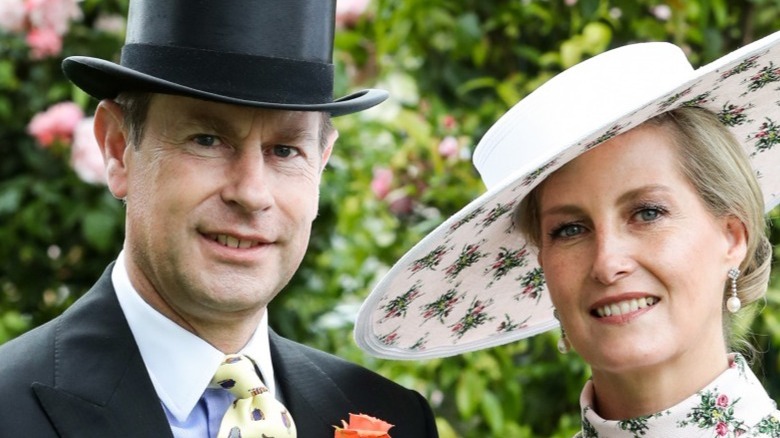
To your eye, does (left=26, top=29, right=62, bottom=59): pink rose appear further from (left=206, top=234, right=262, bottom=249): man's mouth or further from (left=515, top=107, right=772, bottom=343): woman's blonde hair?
(left=515, top=107, right=772, bottom=343): woman's blonde hair

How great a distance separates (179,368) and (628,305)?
89 cm

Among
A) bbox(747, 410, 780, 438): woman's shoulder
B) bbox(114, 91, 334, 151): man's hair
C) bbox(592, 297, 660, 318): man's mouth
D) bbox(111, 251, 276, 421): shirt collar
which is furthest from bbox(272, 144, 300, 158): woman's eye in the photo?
bbox(747, 410, 780, 438): woman's shoulder

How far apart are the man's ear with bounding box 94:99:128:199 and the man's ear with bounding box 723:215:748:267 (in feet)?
4.02

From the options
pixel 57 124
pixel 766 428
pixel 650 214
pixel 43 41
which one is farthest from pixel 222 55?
pixel 43 41

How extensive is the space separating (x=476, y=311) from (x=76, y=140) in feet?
5.34

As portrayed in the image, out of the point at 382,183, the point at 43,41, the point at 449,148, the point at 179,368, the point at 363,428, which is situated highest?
the point at 43,41

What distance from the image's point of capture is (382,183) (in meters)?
4.56

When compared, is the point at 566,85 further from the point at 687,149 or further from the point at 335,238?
the point at 335,238

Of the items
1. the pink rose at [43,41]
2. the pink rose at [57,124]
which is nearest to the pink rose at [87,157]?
the pink rose at [57,124]

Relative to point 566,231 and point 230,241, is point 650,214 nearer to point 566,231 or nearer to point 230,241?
point 566,231

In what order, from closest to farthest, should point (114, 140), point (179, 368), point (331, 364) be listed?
point (179, 368) < point (114, 140) < point (331, 364)

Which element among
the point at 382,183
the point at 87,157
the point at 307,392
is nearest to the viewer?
the point at 307,392

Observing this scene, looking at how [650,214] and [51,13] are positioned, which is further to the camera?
[51,13]

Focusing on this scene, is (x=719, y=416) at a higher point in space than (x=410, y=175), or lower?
lower
